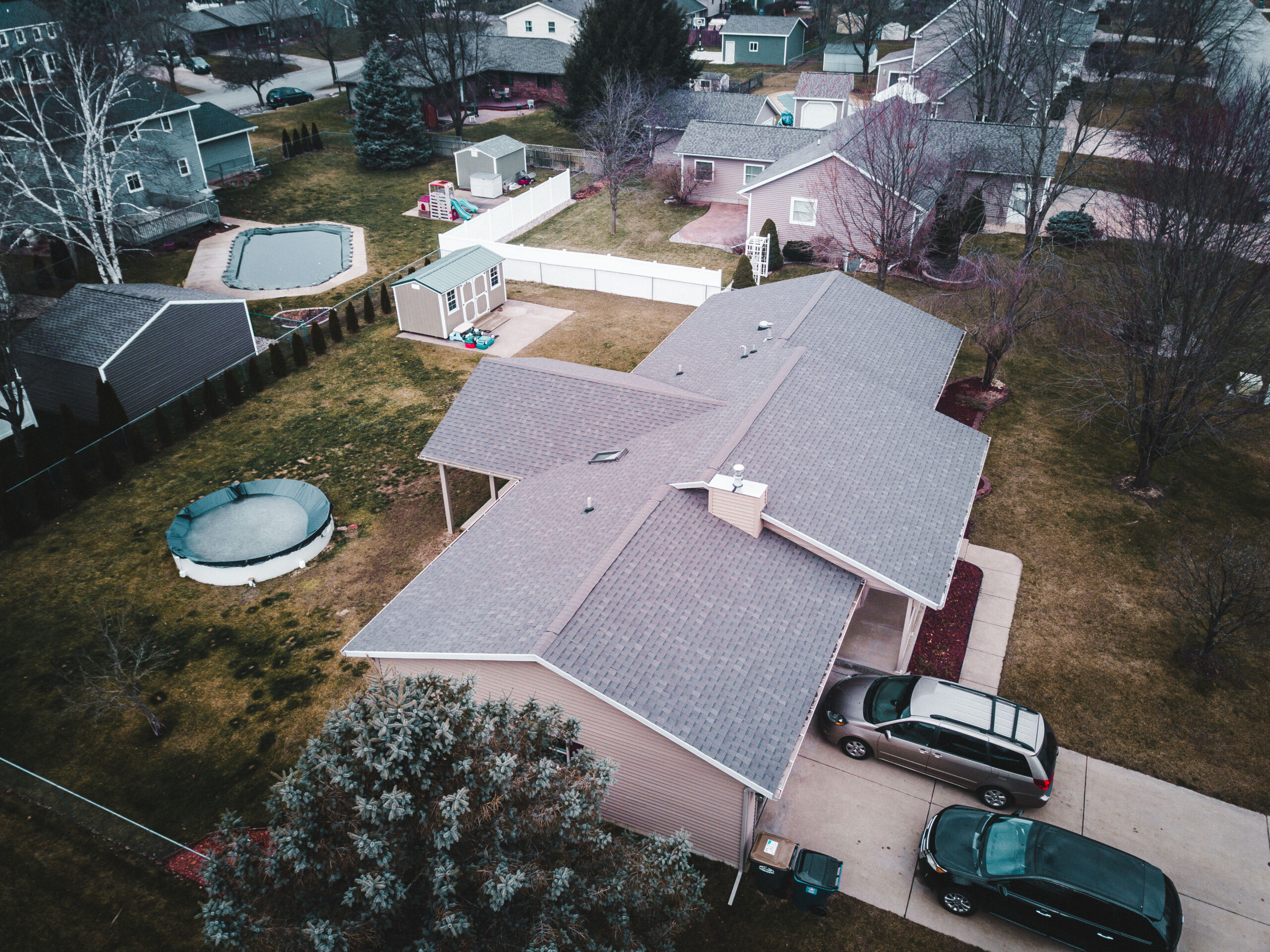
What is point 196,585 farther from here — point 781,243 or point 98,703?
point 781,243

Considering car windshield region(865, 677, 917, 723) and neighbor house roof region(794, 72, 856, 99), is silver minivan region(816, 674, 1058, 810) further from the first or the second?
neighbor house roof region(794, 72, 856, 99)

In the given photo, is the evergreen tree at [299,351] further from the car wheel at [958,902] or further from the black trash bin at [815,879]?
the car wheel at [958,902]

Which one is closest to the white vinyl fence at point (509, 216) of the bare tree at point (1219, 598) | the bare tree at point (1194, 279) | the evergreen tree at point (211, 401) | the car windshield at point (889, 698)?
the evergreen tree at point (211, 401)

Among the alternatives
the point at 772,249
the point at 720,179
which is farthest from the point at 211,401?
the point at 720,179

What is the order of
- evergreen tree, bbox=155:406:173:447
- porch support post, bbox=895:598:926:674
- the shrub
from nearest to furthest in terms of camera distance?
porch support post, bbox=895:598:926:674
evergreen tree, bbox=155:406:173:447
the shrub

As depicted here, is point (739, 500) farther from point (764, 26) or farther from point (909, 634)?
point (764, 26)

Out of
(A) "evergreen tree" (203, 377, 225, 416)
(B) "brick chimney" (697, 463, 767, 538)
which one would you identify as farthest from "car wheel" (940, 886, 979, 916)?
(A) "evergreen tree" (203, 377, 225, 416)
